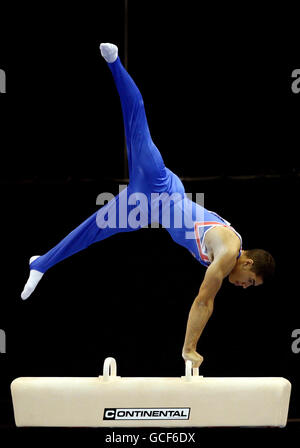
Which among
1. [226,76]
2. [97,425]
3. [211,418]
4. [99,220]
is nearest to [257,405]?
[211,418]

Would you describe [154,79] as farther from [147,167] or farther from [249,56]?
[147,167]

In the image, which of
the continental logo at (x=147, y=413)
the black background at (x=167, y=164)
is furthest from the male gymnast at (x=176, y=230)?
the black background at (x=167, y=164)

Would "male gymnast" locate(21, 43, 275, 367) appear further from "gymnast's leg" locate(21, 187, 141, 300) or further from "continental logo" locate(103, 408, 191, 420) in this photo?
"continental logo" locate(103, 408, 191, 420)

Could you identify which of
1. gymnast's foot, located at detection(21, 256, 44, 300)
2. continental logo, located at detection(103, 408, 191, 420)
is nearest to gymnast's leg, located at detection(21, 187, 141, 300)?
gymnast's foot, located at detection(21, 256, 44, 300)

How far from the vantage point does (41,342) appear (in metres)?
6.52

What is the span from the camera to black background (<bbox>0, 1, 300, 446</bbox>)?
639 cm

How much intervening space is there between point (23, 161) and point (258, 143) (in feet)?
7.09

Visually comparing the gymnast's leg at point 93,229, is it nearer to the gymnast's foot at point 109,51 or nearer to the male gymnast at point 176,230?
the male gymnast at point 176,230

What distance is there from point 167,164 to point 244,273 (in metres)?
1.99

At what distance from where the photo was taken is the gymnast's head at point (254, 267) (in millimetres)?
4926

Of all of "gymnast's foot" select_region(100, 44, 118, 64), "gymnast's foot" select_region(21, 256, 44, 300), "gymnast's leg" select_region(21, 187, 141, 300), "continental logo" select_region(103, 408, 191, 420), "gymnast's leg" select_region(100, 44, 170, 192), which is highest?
"gymnast's foot" select_region(100, 44, 118, 64)

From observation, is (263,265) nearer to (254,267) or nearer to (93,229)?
(254,267)

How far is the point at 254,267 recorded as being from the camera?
4934 mm

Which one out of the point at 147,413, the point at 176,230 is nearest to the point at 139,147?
the point at 176,230
